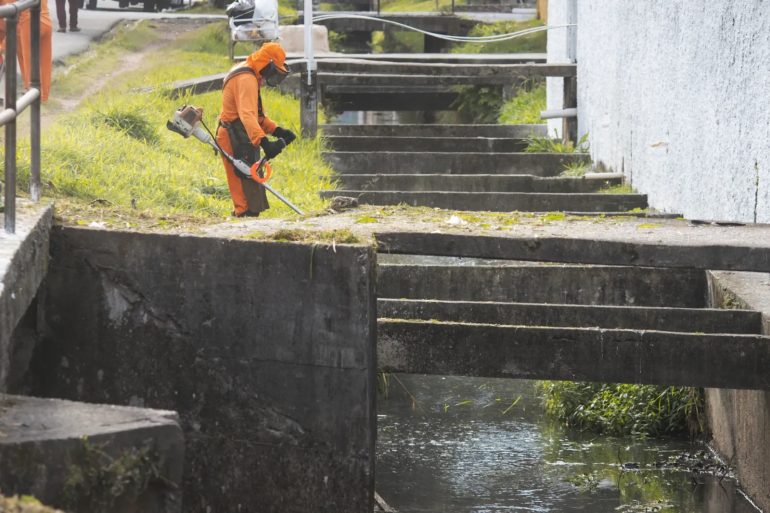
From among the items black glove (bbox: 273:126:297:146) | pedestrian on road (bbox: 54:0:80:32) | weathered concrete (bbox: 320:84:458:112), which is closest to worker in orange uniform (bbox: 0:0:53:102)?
black glove (bbox: 273:126:297:146)

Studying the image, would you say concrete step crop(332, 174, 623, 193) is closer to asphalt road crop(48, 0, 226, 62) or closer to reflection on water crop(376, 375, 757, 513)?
reflection on water crop(376, 375, 757, 513)

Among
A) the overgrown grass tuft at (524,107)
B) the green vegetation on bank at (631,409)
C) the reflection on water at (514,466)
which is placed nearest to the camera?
the reflection on water at (514,466)

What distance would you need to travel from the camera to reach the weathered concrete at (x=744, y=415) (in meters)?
6.46

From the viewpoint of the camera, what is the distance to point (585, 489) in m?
7.23

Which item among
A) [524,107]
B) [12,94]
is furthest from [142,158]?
[524,107]

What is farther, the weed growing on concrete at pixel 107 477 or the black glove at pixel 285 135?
the black glove at pixel 285 135

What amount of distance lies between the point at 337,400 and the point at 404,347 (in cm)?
58

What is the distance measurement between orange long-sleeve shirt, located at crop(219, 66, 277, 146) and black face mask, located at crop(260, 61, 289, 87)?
0.28ft

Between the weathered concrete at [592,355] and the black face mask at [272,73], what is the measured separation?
4.39 meters

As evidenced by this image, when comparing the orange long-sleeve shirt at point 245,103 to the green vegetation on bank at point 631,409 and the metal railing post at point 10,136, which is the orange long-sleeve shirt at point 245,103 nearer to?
the green vegetation on bank at point 631,409

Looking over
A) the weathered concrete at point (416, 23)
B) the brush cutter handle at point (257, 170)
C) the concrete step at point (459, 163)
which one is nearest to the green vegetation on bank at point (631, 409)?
the brush cutter handle at point (257, 170)

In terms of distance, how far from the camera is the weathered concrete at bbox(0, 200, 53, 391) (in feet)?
15.5

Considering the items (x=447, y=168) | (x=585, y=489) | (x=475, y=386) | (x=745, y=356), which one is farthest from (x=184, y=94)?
(x=745, y=356)

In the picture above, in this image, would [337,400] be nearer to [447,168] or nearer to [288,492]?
[288,492]
